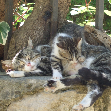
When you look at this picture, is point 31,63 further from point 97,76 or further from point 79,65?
point 97,76

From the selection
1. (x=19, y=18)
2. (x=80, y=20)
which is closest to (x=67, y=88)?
(x=19, y=18)

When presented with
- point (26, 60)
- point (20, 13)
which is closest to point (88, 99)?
point (26, 60)

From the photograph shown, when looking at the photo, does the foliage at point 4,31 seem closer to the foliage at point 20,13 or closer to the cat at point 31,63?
the cat at point 31,63

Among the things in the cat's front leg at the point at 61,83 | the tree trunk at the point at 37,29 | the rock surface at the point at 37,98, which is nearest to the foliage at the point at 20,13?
the tree trunk at the point at 37,29

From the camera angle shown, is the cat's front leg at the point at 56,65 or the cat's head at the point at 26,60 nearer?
the cat's front leg at the point at 56,65

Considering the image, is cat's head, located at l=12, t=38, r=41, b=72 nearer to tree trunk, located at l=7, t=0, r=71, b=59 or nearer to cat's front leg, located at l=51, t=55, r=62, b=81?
cat's front leg, located at l=51, t=55, r=62, b=81

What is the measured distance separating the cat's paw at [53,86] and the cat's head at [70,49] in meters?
0.51

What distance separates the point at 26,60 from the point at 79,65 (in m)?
0.75

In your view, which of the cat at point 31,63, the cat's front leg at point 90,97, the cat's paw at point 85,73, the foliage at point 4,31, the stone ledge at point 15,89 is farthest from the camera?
the foliage at point 4,31

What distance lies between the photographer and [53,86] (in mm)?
1953

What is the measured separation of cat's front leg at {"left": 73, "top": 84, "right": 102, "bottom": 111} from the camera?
1.78m

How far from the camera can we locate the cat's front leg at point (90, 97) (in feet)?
5.83

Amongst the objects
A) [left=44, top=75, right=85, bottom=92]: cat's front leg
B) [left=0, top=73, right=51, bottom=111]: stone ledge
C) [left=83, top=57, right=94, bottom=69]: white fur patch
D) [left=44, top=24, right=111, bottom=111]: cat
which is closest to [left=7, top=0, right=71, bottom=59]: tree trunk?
[left=44, top=24, right=111, bottom=111]: cat

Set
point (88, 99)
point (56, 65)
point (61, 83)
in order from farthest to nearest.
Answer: point (56, 65), point (61, 83), point (88, 99)
